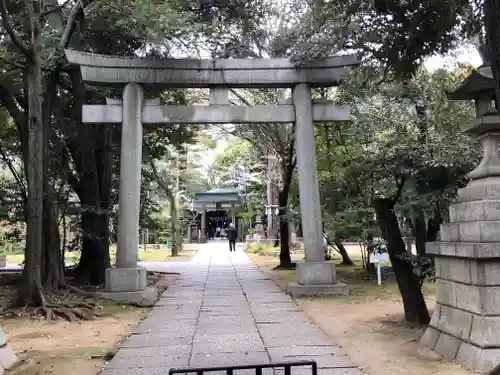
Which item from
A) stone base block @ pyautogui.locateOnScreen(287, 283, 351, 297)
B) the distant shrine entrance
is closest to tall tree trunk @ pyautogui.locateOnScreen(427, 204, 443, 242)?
stone base block @ pyautogui.locateOnScreen(287, 283, 351, 297)

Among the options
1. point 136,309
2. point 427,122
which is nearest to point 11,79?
point 136,309

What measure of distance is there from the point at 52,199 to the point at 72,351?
521 cm

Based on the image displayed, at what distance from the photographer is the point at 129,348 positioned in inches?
239

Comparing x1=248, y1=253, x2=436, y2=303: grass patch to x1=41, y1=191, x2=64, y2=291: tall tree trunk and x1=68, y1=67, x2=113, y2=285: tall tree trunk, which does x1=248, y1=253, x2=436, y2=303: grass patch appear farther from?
x1=41, y1=191, x2=64, y2=291: tall tree trunk

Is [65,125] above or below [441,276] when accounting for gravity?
above

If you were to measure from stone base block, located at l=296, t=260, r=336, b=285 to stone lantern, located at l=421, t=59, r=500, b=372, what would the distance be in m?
4.68

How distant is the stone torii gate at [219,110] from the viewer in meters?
10.7

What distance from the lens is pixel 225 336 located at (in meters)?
6.67

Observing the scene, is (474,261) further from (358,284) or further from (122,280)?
(358,284)

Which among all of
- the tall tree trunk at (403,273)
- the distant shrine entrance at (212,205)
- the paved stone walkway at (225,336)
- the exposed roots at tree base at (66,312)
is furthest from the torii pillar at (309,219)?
the distant shrine entrance at (212,205)

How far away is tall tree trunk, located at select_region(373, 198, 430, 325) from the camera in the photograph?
7.32 m

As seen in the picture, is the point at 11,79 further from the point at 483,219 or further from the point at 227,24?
the point at 483,219

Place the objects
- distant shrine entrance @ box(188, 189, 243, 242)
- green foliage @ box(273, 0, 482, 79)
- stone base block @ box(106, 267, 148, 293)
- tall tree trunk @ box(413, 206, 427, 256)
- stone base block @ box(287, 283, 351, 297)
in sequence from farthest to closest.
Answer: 1. distant shrine entrance @ box(188, 189, 243, 242)
2. stone base block @ box(287, 283, 351, 297)
3. stone base block @ box(106, 267, 148, 293)
4. tall tree trunk @ box(413, 206, 427, 256)
5. green foliage @ box(273, 0, 482, 79)

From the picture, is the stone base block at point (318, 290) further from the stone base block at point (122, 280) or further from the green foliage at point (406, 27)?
the green foliage at point (406, 27)
